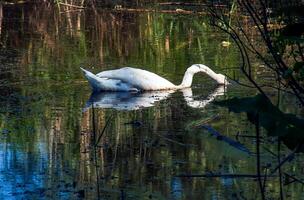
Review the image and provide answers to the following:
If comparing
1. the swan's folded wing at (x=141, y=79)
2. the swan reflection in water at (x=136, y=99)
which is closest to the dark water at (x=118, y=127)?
the swan reflection in water at (x=136, y=99)

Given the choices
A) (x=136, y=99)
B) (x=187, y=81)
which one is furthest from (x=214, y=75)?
(x=136, y=99)

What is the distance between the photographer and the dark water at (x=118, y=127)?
15.9ft

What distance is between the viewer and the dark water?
4840mm

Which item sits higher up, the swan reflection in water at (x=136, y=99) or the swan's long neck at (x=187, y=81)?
the swan's long neck at (x=187, y=81)

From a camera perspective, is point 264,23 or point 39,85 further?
point 39,85

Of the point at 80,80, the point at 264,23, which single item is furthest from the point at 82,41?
the point at 264,23

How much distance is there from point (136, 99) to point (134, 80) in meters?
0.42

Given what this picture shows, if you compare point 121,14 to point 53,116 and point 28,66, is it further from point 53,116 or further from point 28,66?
point 53,116

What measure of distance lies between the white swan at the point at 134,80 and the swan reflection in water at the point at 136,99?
7 centimetres

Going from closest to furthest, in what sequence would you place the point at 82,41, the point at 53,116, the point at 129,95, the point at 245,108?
1. the point at 245,108
2. the point at 53,116
3. the point at 129,95
4. the point at 82,41

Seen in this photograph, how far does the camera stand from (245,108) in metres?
1.87

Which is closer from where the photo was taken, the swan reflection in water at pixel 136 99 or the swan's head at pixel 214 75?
the swan reflection in water at pixel 136 99

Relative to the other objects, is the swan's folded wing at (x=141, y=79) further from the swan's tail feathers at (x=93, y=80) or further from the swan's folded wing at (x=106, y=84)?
the swan's tail feathers at (x=93, y=80)

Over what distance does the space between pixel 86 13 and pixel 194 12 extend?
2.28m
